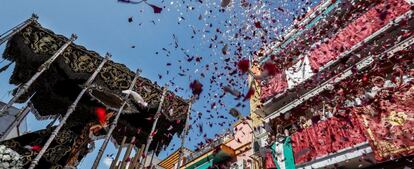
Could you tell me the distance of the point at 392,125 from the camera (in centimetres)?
873

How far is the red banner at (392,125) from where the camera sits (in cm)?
816

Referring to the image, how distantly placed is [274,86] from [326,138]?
18.1ft

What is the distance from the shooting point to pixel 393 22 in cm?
1105

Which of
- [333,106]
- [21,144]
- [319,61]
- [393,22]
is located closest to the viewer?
[21,144]

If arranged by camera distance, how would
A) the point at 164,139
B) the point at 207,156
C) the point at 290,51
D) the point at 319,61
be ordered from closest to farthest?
the point at 164,139 → the point at 319,61 → the point at 290,51 → the point at 207,156

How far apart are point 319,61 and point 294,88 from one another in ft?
6.17

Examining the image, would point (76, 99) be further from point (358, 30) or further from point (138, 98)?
point (358, 30)

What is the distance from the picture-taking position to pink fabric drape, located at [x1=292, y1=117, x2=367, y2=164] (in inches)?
394

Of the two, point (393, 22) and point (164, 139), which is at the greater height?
point (393, 22)

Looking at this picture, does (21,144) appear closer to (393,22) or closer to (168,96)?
(168,96)

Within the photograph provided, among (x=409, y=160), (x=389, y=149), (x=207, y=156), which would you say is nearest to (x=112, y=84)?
(x=389, y=149)

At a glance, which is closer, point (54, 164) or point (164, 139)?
point (54, 164)

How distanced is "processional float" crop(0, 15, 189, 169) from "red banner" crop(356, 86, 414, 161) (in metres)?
6.43

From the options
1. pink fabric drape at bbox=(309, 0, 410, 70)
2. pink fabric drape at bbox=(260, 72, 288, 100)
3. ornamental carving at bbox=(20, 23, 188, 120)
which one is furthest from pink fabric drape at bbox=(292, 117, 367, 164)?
ornamental carving at bbox=(20, 23, 188, 120)
